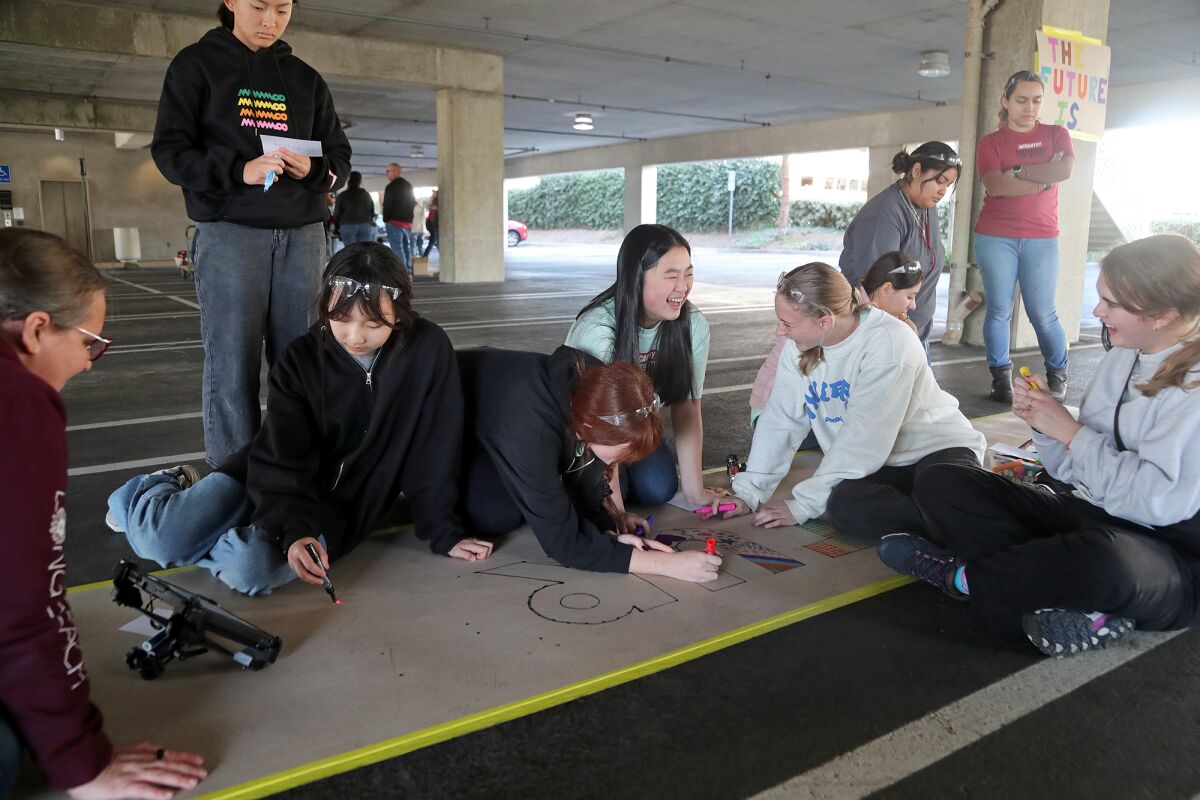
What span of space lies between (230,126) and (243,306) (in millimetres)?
564

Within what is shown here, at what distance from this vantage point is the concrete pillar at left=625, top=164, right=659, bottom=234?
905 inches

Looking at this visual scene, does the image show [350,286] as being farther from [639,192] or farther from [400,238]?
[639,192]

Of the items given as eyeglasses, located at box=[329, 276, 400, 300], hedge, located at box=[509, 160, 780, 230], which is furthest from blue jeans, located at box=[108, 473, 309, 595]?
hedge, located at box=[509, 160, 780, 230]

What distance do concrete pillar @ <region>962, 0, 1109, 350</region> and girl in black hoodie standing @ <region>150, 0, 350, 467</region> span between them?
16.5 ft

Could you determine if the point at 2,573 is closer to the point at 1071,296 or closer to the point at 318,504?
the point at 318,504

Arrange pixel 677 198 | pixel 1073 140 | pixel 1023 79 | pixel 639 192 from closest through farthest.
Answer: pixel 1023 79 → pixel 1073 140 → pixel 639 192 → pixel 677 198

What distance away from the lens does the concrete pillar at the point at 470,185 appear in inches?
477

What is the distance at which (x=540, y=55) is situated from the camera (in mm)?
11789

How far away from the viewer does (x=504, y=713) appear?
66.5 inches

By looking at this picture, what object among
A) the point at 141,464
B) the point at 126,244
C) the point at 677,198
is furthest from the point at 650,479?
the point at 677,198

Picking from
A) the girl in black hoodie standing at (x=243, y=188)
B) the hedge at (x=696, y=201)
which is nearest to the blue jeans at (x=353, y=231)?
the girl in black hoodie standing at (x=243, y=188)

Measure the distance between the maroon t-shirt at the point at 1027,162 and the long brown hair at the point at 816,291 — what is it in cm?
275

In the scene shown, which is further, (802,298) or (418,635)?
(802,298)

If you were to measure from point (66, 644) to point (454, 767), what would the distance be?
0.65 meters
